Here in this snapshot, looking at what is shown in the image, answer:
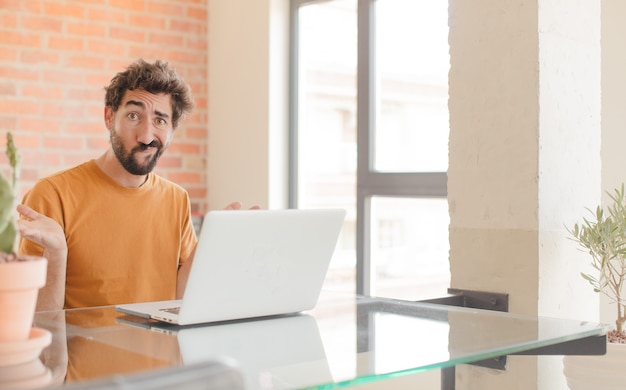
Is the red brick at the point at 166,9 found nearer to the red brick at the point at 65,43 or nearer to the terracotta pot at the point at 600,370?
the red brick at the point at 65,43

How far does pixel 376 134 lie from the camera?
12.5 ft

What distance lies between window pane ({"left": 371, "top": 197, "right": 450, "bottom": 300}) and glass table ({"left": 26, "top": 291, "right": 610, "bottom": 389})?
1.62 metres

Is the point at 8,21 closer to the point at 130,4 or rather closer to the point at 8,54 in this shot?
the point at 8,54

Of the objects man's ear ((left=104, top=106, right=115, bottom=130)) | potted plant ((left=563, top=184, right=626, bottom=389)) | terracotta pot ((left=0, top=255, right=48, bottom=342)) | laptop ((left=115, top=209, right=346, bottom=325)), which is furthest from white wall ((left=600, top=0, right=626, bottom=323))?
terracotta pot ((left=0, top=255, right=48, bottom=342))

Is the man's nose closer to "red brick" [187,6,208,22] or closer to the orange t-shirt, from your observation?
the orange t-shirt

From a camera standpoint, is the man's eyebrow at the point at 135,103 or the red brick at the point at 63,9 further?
the red brick at the point at 63,9

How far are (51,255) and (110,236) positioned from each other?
399mm

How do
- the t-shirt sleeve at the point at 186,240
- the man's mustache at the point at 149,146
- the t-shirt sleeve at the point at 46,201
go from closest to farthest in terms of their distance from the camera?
the t-shirt sleeve at the point at 46,201
the man's mustache at the point at 149,146
the t-shirt sleeve at the point at 186,240

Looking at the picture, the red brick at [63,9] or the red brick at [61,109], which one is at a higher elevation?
the red brick at [63,9]

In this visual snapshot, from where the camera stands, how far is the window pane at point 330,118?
4004 millimetres

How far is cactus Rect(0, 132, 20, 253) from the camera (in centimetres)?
111

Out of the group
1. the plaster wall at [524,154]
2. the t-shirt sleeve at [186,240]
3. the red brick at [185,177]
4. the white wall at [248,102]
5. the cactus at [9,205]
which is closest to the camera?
the cactus at [9,205]

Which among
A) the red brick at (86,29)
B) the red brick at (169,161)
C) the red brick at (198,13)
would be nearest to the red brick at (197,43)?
the red brick at (198,13)

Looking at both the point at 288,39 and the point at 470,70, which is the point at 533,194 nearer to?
the point at 470,70
